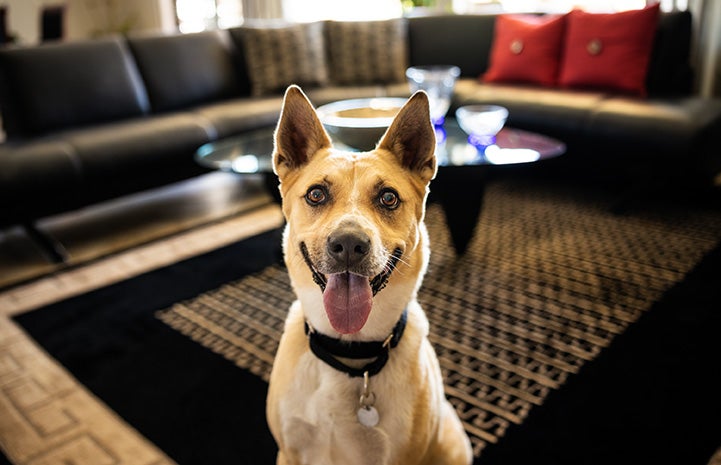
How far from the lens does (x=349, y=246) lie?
1022 mm

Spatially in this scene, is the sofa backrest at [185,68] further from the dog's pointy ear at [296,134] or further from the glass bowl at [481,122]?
the dog's pointy ear at [296,134]

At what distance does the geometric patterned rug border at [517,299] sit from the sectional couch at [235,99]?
0.49 m

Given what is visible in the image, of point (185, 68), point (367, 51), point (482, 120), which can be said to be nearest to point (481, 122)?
point (482, 120)

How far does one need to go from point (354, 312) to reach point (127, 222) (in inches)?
107

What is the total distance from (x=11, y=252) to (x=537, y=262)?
2.75m

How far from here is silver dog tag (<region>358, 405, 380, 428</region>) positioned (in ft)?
3.62

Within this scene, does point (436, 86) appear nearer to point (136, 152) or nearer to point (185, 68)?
point (136, 152)

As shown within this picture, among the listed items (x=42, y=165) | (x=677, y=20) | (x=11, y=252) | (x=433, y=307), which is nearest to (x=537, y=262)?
(x=433, y=307)

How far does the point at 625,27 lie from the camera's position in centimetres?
356

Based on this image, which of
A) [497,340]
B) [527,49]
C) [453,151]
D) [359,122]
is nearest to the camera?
[497,340]

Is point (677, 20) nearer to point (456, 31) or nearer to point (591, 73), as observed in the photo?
point (591, 73)

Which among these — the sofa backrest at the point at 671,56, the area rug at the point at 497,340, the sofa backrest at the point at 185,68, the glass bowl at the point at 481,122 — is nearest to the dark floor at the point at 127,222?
the area rug at the point at 497,340

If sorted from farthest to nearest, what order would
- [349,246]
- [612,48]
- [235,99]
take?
[235,99]
[612,48]
[349,246]

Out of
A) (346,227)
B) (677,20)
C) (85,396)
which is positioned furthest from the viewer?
(677,20)
